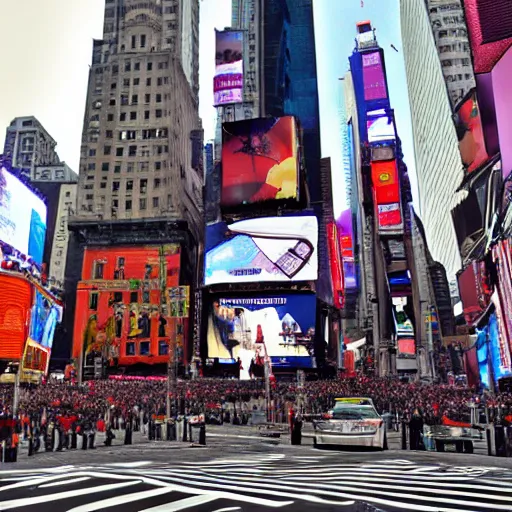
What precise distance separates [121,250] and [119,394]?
2976 centimetres

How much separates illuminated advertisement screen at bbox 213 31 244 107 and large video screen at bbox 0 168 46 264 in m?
25.8

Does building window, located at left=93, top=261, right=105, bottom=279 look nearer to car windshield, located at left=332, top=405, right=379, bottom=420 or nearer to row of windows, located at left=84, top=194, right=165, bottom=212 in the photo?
row of windows, located at left=84, top=194, right=165, bottom=212

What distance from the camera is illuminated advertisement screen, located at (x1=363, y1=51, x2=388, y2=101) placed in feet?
251

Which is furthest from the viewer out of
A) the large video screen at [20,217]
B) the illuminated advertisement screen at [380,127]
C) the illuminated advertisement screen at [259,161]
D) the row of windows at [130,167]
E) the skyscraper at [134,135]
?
the illuminated advertisement screen at [380,127]

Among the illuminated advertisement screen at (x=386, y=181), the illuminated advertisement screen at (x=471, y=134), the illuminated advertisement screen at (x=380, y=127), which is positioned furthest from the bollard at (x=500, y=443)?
the illuminated advertisement screen at (x=380, y=127)

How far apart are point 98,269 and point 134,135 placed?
44.9 ft

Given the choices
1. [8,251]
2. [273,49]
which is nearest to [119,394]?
[8,251]

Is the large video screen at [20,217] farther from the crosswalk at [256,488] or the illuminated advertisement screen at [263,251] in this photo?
the crosswalk at [256,488]

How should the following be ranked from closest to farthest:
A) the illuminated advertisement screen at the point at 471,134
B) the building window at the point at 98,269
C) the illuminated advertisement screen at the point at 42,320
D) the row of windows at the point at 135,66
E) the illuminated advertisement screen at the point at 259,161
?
the illuminated advertisement screen at the point at 471,134 < the illuminated advertisement screen at the point at 42,320 < the illuminated advertisement screen at the point at 259,161 < the building window at the point at 98,269 < the row of windows at the point at 135,66

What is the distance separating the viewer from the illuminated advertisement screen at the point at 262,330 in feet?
146

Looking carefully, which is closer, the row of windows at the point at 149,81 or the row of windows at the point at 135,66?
the row of windows at the point at 149,81

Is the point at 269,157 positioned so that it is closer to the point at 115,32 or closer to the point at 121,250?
the point at 121,250

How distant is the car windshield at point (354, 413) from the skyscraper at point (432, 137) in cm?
4219

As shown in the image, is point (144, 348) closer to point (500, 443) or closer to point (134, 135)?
point (134, 135)
